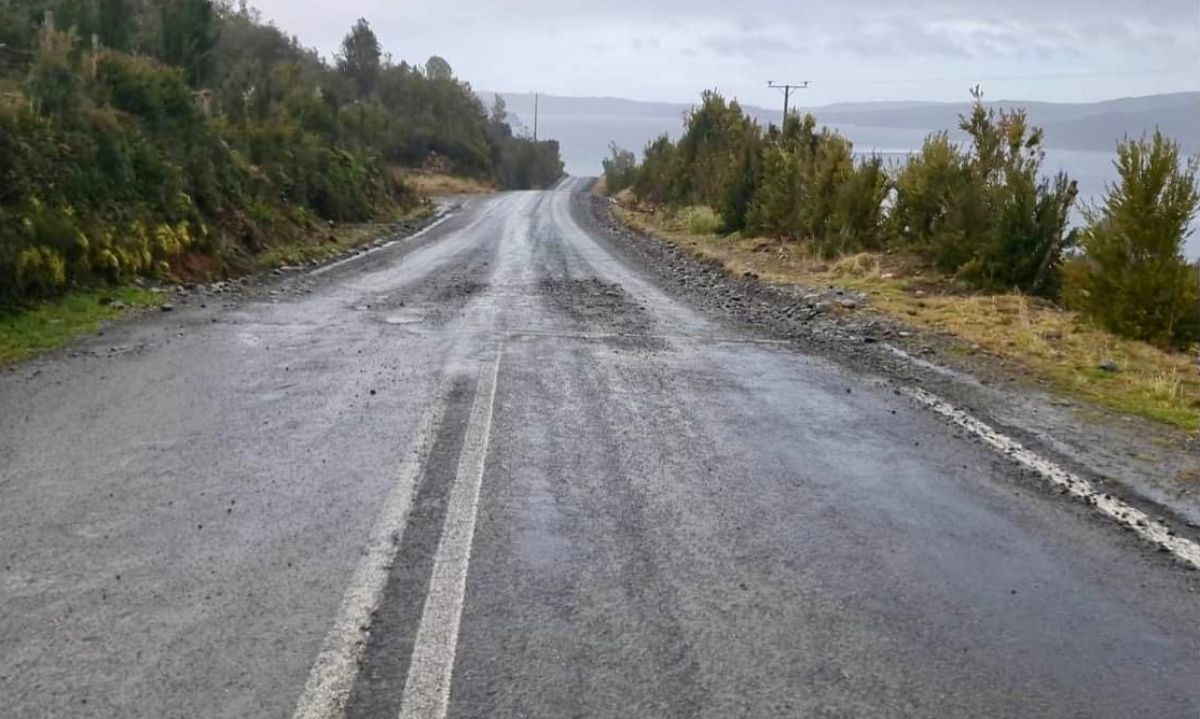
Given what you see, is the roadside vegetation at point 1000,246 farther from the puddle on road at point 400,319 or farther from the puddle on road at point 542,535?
the puddle on road at point 400,319

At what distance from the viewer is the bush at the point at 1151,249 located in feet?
40.4

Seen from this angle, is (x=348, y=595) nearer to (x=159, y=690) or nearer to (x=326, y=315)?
(x=159, y=690)

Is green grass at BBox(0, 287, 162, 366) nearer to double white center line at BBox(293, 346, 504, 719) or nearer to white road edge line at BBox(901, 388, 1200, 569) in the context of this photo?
double white center line at BBox(293, 346, 504, 719)

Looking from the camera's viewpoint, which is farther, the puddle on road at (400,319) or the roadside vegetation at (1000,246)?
the puddle on road at (400,319)

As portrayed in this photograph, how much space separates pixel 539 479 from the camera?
5.85 metres

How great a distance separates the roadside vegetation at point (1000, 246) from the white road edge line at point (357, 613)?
5912 mm

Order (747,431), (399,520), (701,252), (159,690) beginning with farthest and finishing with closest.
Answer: (701,252) → (747,431) → (399,520) → (159,690)

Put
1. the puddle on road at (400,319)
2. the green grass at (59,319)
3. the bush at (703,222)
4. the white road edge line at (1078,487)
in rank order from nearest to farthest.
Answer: the white road edge line at (1078,487)
the green grass at (59,319)
the puddle on road at (400,319)
the bush at (703,222)

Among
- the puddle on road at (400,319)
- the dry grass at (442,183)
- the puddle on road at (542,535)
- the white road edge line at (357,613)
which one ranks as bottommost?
the white road edge line at (357,613)

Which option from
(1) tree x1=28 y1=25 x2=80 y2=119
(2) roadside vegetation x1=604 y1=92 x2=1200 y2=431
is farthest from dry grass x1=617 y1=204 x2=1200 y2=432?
(1) tree x1=28 y1=25 x2=80 y2=119

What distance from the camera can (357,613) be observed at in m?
4.04

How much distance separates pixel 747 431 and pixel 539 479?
181cm

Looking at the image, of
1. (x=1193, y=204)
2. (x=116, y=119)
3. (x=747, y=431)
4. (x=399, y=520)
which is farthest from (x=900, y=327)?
(x=116, y=119)

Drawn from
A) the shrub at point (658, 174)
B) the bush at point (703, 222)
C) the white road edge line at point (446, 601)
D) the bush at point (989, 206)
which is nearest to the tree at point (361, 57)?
the shrub at point (658, 174)
